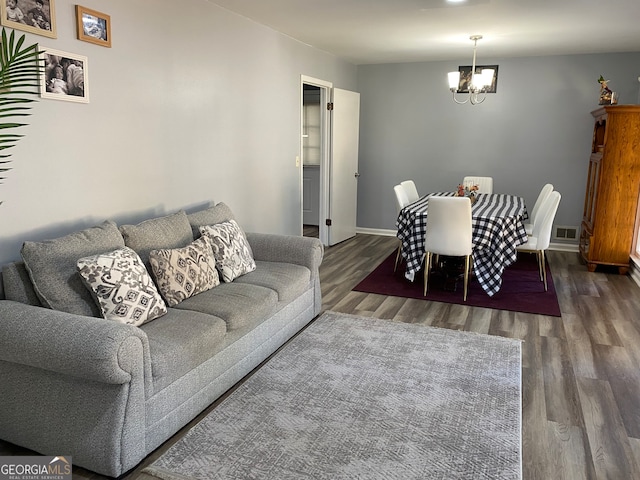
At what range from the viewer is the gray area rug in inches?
82.8

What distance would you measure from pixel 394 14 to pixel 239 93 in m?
1.45

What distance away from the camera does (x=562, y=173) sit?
6.27 metres

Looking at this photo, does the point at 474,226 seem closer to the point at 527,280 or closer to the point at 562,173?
the point at 527,280

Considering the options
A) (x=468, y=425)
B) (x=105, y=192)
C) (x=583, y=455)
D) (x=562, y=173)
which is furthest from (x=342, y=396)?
(x=562, y=173)

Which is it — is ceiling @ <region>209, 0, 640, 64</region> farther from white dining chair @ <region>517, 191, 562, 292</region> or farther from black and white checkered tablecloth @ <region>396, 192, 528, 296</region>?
black and white checkered tablecloth @ <region>396, 192, 528, 296</region>

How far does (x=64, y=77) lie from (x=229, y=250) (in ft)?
4.51

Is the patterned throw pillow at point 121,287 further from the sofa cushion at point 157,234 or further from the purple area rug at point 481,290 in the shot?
the purple area rug at point 481,290

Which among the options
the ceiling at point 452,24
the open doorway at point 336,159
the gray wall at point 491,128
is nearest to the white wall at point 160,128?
the ceiling at point 452,24

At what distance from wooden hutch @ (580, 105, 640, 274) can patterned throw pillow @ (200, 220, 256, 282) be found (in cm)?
386

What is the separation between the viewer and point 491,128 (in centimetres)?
648

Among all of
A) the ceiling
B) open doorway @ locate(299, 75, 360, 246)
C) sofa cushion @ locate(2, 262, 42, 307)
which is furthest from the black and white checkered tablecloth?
sofa cushion @ locate(2, 262, 42, 307)

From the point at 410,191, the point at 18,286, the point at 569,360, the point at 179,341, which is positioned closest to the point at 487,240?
the point at 569,360

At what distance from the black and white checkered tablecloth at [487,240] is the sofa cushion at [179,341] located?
2.50 m

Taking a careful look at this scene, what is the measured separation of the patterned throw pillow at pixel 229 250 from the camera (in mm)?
3231
